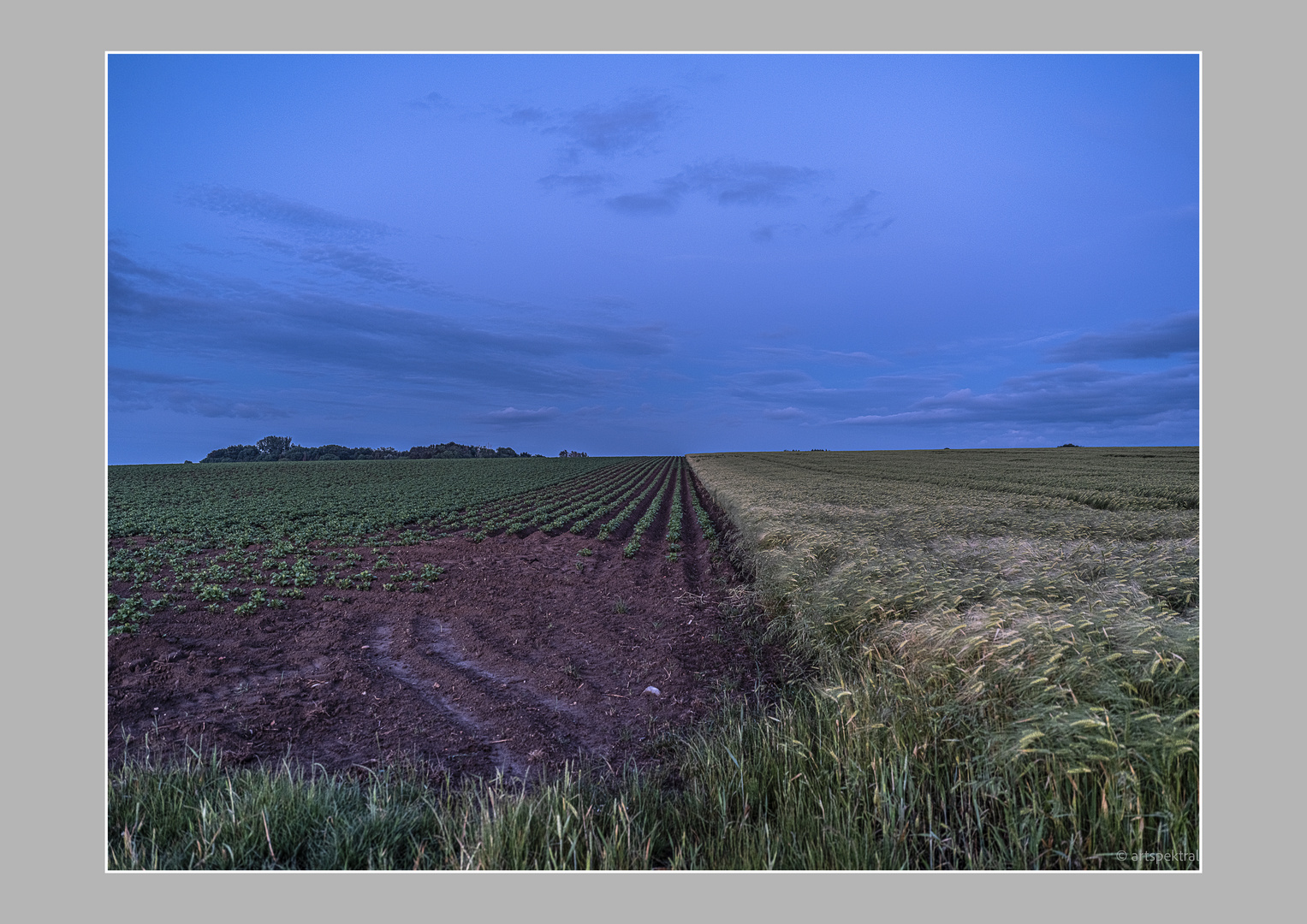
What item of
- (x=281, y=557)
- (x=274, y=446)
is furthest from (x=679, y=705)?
(x=274, y=446)

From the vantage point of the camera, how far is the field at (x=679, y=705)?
338 cm

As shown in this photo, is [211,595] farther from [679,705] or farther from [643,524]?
[643,524]

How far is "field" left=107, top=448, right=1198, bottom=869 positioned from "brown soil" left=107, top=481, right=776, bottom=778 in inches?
1.8

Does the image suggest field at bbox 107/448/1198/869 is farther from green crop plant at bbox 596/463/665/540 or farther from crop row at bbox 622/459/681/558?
green crop plant at bbox 596/463/665/540

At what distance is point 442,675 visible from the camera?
739cm

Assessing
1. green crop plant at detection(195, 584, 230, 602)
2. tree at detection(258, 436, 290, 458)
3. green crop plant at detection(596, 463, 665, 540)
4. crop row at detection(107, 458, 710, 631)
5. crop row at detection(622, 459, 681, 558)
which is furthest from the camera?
tree at detection(258, 436, 290, 458)

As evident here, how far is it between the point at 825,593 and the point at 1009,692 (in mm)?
3508

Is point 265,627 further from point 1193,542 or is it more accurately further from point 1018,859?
point 1193,542

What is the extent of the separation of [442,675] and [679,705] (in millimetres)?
3063

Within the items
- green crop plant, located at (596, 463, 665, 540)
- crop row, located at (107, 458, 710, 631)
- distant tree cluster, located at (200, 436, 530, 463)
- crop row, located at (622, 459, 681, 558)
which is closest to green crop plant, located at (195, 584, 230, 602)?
crop row, located at (107, 458, 710, 631)

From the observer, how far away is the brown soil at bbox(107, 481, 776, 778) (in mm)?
5637

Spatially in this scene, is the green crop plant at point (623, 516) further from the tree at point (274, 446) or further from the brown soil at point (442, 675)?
the tree at point (274, 446)

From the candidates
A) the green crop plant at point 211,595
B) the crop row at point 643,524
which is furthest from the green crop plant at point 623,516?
the green crop plant at point 211,595
